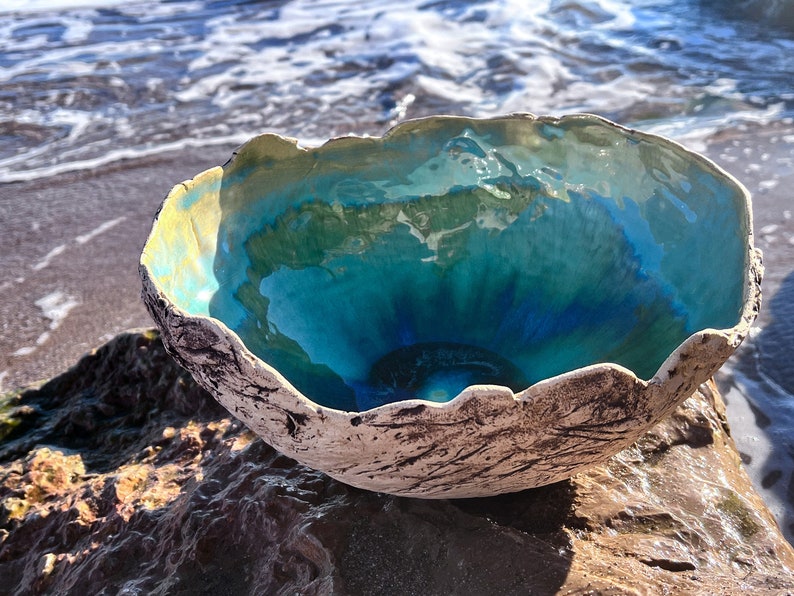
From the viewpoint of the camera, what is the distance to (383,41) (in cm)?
762

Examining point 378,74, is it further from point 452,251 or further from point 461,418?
point 461,418

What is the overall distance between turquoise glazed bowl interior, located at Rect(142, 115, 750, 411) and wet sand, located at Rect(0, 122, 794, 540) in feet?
3.06

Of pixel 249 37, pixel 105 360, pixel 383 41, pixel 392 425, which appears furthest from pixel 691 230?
pixel 249 37

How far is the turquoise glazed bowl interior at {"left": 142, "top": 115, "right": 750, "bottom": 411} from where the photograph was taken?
6.40 feet

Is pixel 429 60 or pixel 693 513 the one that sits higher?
pixel 693 513

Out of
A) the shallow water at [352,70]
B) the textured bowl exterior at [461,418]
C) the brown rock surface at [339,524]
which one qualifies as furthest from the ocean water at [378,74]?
the textured bowl exterior at [461,418]

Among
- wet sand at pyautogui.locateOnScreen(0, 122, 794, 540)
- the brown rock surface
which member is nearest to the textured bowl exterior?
the brown rock surface

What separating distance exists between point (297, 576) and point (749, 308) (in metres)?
1.09

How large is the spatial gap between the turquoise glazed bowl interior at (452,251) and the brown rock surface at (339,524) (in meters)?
0.32

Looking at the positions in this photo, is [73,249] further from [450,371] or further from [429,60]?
[429,60]

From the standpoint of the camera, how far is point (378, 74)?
6.81m

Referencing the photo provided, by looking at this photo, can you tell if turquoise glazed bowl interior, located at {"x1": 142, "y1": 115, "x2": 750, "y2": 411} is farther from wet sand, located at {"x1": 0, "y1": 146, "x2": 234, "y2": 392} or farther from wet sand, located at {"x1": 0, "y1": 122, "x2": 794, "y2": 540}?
wet sand, located at {"x1": 0, "y1": 146, "x2": 234, "y2": 392}

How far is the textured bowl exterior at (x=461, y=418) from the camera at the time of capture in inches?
47.7

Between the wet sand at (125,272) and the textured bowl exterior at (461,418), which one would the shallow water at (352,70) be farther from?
the textured bowl exterior at (461,418)
